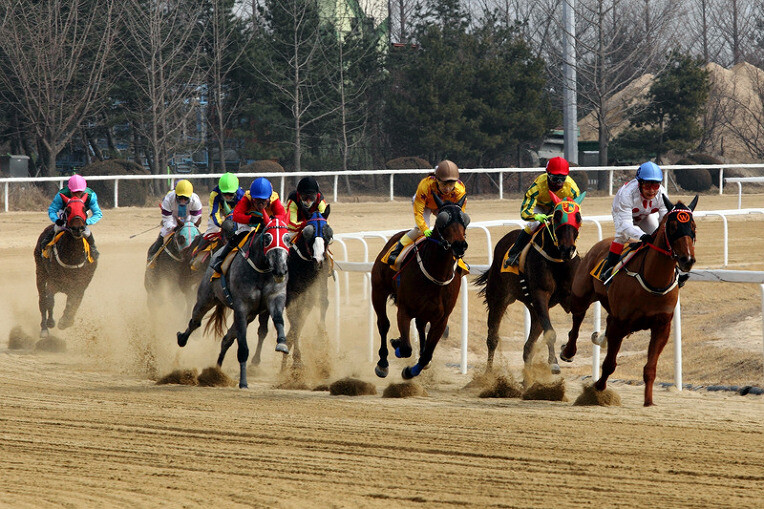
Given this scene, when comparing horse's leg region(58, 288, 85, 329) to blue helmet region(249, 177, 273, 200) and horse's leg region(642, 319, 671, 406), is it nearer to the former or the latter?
blue helmet region(249, 177, 273, 200)

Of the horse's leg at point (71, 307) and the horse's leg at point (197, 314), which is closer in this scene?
the horse's leg at point (197, 314)

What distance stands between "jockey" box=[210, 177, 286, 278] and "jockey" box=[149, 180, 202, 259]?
2.68 m

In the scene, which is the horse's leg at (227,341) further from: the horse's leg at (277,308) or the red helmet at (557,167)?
the red helmet at (557,167)

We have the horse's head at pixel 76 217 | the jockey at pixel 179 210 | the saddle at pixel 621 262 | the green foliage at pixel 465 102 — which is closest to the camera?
the saddle at pixel 621 262

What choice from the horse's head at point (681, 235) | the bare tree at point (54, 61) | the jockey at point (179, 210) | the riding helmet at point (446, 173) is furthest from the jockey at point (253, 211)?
the bare tree at point (54, 61)

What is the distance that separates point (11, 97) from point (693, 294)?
22.0 meters

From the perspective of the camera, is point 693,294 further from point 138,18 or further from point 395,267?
point 138,18

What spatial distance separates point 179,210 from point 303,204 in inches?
122

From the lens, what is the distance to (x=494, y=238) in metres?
20.7

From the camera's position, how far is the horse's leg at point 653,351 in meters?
7.98

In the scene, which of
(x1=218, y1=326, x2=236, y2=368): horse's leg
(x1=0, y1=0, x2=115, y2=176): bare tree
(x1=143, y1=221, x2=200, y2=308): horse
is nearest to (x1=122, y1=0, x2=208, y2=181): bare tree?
(x1=0, y1=0, x2=115, y2=176): bare tree

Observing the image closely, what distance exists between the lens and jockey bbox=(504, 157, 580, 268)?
379 inches

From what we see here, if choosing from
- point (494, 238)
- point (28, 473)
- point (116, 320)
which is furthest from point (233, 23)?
point (28, 473)

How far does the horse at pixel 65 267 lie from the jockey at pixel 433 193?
4.99 m
